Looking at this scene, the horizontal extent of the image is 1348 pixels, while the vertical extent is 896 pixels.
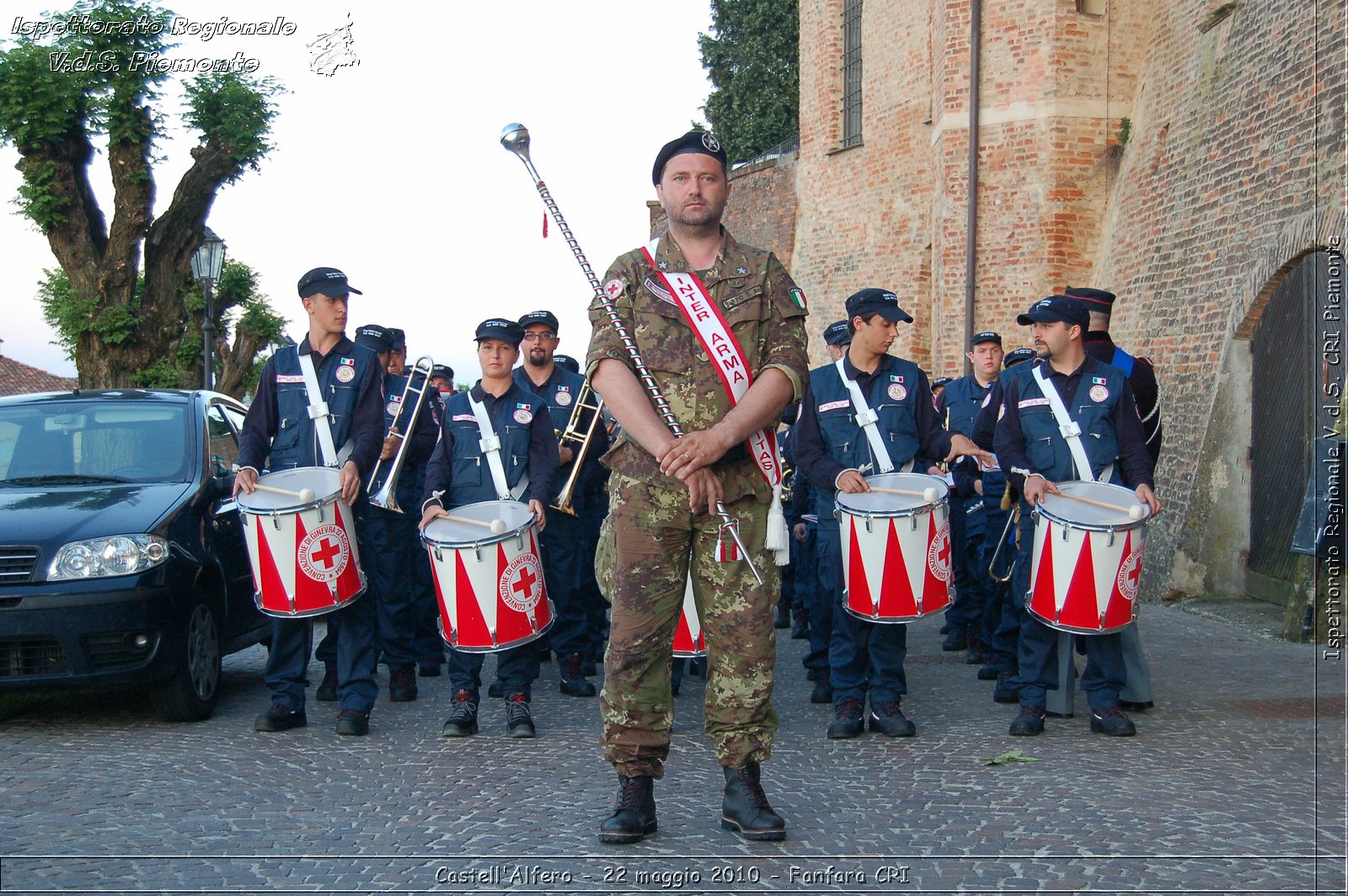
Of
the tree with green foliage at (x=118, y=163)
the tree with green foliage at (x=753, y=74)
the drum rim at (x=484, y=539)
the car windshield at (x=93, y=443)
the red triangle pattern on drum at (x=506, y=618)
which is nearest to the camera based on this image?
the drum rim at (x=484, y=539)

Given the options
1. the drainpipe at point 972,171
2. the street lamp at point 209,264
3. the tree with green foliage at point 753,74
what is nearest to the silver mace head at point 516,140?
the drainpipe at point 972,171

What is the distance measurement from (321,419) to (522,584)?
4.72 feet

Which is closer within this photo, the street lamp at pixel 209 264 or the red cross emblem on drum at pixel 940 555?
the red cross emblem on drum at pixel 940 555

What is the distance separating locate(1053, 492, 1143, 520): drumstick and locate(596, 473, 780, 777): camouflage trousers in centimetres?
233

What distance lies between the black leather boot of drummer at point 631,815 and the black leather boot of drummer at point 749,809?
0.28m

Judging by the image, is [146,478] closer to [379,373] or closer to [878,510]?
[379,373]

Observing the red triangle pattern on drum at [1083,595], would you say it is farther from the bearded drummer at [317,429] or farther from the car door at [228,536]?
the car door at [228,536]

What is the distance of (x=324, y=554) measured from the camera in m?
6.76

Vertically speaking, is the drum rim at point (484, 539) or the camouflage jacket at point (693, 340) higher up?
the camouflage jacket at point (693, 340)

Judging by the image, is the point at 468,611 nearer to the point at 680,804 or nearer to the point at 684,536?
the point at 680,804

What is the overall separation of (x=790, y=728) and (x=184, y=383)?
2018cm

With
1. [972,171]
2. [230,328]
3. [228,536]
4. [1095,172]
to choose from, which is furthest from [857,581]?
[230,328]

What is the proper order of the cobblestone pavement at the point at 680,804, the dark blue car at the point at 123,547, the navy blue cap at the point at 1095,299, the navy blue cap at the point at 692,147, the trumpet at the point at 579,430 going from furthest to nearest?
the trumpet at the point at 579,430 → the navy blue cap at the point at 1095,299 → the dark blue car at the point at 123,547 → the navy blue cap at the point at 692,147 → the cobblestone pavement at the point at 680,804

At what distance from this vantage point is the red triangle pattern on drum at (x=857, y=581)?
21.8ft
